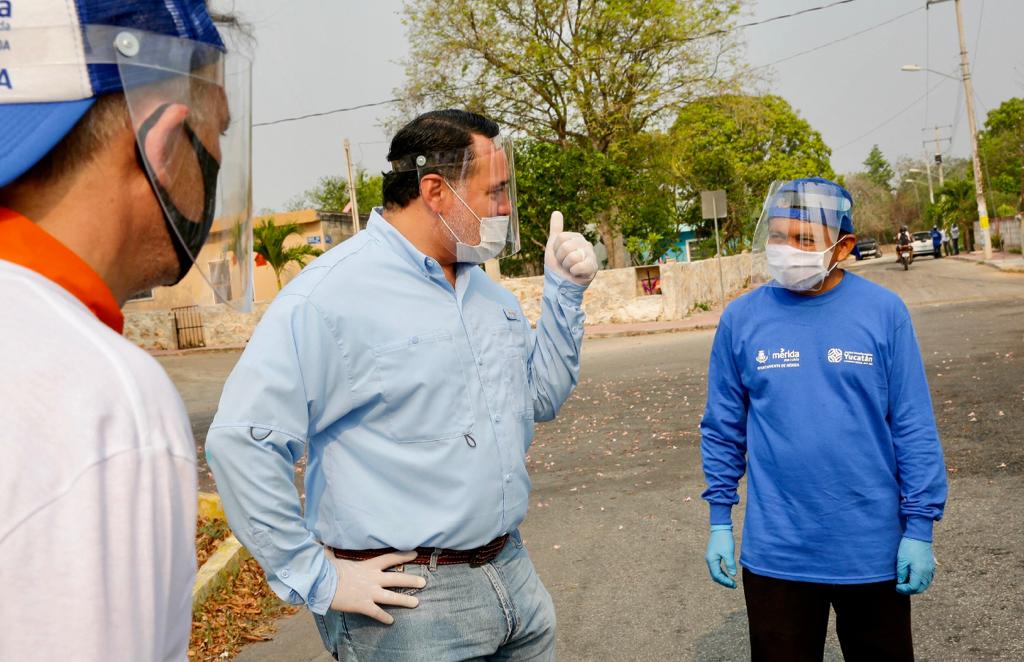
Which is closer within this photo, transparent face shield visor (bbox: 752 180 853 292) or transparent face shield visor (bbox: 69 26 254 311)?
transparent face shield visor (bbox: 69 26 254 311)

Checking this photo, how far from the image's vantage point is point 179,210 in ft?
3.90

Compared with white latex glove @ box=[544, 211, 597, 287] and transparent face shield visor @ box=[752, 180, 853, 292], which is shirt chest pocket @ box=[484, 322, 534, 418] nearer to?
white latex glove @ box=[544, 211, 597, 287]

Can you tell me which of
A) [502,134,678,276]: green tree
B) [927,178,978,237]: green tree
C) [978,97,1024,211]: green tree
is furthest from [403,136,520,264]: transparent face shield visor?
[978,97,1024,211]: green tree

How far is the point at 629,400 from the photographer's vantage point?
1109 cm

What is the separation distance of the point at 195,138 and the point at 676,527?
505 cm

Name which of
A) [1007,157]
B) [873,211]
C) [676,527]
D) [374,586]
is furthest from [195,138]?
[873,211]

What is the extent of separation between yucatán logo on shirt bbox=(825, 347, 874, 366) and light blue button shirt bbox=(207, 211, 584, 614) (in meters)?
1.05

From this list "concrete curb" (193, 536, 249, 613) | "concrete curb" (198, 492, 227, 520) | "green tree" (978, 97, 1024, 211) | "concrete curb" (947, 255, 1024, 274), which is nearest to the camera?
"concrete curb" (193, 536, 249, 613)

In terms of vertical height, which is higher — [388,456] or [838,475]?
[388,456]

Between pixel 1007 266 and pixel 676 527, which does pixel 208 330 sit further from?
pixel 1007 266

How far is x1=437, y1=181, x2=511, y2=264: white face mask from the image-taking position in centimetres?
268

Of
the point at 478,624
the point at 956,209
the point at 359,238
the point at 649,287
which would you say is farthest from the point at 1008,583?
the point at 956,209

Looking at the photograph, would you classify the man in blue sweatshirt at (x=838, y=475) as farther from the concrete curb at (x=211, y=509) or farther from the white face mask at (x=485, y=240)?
the concrete curb at (x=211, y=509)

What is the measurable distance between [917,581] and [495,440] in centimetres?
137
